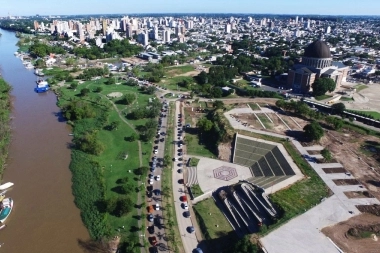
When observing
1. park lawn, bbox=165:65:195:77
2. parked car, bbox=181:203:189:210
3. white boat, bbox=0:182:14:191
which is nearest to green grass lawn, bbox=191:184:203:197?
parked car, bbox=181:203:189:210

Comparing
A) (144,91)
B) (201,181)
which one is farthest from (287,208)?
(144,91)

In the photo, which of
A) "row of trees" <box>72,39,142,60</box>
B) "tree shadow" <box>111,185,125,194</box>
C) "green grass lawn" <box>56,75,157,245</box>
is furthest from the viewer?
"row of trees" <box>72,39,142,60</box>

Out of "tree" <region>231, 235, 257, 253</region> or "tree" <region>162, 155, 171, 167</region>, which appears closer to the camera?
"tree" <region>231, 235, 257, 253</region>

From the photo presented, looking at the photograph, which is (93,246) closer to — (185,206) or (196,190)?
(185,206)

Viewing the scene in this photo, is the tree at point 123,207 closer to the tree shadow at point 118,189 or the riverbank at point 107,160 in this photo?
the riverbank at point 107,160

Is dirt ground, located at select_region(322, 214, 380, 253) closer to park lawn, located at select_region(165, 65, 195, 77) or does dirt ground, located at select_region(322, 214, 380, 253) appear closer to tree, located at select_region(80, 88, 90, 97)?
tree, located at select_region(80, 88, 90, 97)

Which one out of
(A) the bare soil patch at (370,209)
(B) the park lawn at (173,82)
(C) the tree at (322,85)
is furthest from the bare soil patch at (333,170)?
(B) the park lawn at (173,82)
